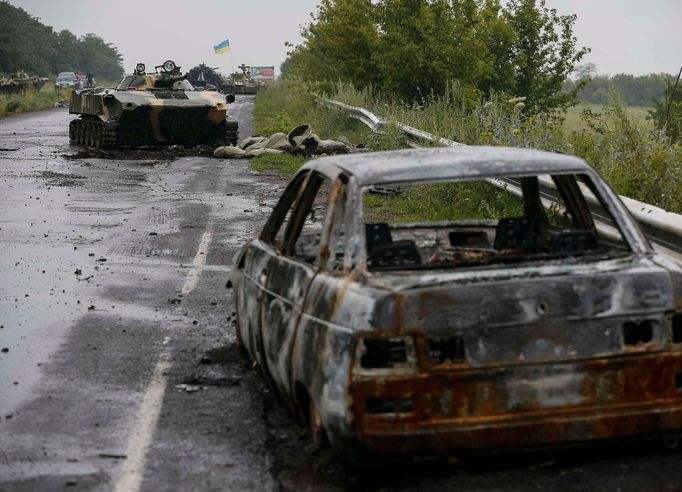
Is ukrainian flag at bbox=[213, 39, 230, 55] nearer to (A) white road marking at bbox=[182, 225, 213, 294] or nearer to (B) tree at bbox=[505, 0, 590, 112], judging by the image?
(B) tree at bbox=[505, 0, 590, 112]

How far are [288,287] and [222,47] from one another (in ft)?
246

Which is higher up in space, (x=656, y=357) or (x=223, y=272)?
(x=656, y=357)

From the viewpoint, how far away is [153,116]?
29.7m

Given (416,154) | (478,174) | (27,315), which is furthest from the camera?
(27,315)

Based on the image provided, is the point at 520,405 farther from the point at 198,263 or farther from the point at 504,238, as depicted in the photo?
the point at 198,263

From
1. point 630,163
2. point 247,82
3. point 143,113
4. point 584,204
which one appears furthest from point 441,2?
point 247,82

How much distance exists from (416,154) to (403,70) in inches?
1085

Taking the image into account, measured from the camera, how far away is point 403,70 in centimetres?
3394

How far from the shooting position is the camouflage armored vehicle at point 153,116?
2942 cm

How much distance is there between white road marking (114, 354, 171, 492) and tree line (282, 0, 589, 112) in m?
22.5

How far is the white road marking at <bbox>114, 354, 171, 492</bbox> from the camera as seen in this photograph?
19.2 feet

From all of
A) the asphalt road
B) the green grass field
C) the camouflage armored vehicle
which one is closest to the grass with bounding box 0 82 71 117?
the green grass field

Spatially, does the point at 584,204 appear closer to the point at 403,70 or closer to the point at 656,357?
the point at 656,357

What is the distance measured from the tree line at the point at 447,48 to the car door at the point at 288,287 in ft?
75.7
